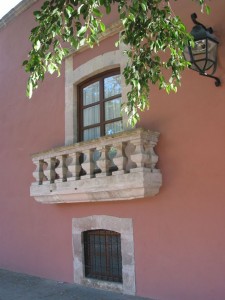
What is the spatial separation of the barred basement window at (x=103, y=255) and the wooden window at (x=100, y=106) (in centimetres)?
182

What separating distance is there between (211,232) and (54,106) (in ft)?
14.0

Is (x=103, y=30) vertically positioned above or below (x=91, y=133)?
above

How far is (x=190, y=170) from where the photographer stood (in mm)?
5191

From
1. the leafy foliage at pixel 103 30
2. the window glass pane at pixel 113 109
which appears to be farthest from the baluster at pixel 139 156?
the window glass pane at pixel 113 109

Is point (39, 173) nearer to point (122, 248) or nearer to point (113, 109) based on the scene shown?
point (113, 109)

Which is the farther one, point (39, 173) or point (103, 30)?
point (39, 173)

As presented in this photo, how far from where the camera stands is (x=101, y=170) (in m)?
5.97

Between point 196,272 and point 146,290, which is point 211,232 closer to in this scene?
point 196,272

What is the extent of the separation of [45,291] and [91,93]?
3.74 meters

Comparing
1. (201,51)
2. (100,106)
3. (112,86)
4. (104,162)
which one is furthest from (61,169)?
(201,51)

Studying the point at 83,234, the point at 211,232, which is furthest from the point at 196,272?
the point at 83,234

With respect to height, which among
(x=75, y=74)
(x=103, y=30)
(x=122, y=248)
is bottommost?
(x=122, y=248)

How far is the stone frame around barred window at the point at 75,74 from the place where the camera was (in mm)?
6465

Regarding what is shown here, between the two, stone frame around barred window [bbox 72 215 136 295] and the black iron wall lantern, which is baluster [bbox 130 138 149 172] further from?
the black iron wall lantern
